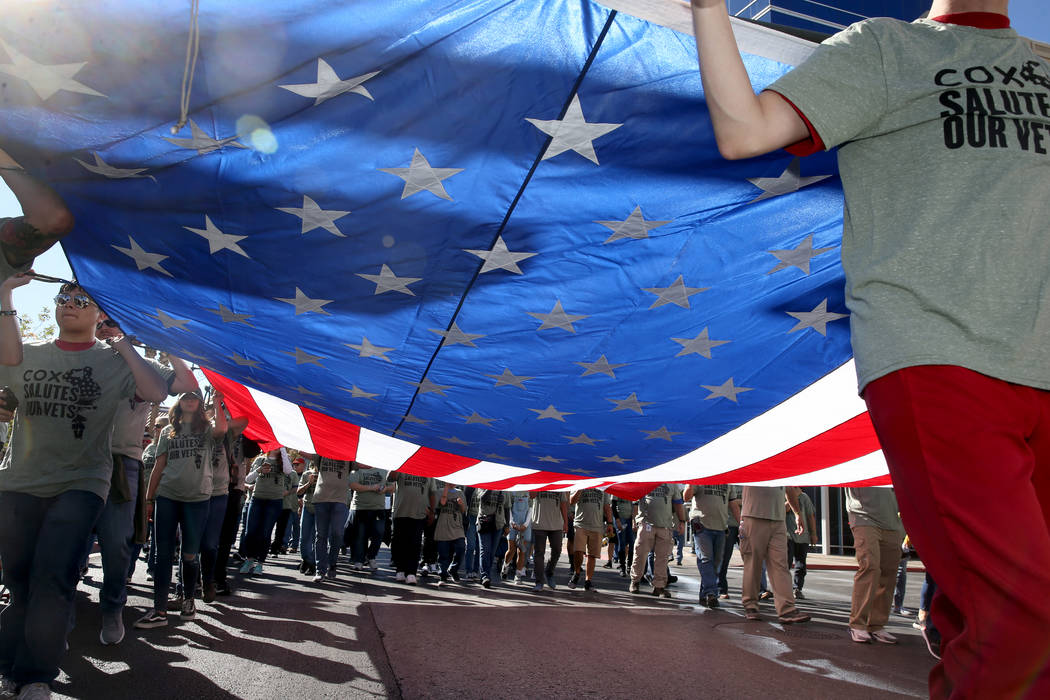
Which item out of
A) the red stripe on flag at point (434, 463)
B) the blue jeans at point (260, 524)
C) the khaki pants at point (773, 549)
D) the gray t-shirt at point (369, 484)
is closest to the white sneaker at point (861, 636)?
the khaki pants at point (773, 549)

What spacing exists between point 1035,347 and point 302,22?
1984 millimetres

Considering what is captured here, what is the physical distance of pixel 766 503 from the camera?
7.57 metres

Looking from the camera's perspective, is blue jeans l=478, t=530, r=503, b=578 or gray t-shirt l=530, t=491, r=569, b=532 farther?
blue jeans l=478, t=530, r=503, b=578

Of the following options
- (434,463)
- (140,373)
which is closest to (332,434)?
(434,463)

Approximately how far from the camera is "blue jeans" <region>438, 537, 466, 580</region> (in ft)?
35.3

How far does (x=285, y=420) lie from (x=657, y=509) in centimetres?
583

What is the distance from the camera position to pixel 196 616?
626 centimetres

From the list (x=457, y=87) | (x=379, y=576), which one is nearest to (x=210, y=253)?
(x=457, y=87)

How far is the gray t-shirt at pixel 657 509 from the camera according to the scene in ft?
34.2

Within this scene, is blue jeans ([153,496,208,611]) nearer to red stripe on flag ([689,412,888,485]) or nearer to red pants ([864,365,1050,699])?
red stripe on flag ([689,412,888,485])

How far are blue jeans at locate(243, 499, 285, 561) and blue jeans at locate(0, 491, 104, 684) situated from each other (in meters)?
6.17

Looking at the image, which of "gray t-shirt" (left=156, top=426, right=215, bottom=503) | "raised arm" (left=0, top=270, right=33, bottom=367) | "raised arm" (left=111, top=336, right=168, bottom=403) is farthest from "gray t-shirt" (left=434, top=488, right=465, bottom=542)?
"raised arm" (left=0, top=270, right=33, bottom=367)

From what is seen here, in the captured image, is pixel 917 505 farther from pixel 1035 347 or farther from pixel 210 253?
A: pixel 210 253

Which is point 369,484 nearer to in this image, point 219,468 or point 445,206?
point 219,468
